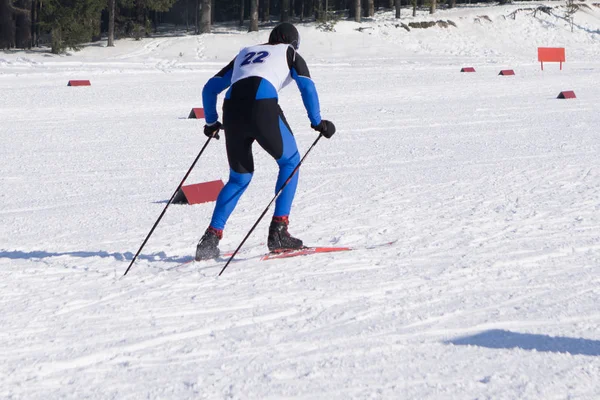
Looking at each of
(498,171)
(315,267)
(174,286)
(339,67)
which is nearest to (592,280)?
(315,267)

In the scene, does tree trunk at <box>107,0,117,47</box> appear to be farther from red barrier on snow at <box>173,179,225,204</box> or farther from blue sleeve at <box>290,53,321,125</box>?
blue sleeve at <box>290,53,321,125</box>

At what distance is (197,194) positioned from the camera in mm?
7762

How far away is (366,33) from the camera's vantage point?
124ft

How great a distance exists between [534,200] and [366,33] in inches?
1239

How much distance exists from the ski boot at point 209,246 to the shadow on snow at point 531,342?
208 centimetres

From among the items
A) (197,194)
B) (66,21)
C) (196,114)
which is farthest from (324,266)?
(66,21)

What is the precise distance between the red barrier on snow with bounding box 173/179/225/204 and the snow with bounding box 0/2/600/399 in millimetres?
136

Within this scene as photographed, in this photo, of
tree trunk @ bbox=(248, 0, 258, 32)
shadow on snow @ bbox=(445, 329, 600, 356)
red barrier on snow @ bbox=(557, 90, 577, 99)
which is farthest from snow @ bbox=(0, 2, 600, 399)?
tree trunk @ bbox=(248, 0, 258, 32)

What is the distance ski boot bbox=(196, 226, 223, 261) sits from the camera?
5.48m

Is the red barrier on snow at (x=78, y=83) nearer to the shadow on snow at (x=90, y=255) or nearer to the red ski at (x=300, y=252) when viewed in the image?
the shadow on snow at (x=90, y=255)

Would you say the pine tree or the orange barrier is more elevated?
the pine tree

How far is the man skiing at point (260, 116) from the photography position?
5250mm

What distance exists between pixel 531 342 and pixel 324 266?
1760 millimetres

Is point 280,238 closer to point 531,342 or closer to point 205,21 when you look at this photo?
point 531,342
